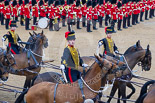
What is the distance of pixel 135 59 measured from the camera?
27.1ft

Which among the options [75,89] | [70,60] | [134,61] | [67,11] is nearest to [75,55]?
[70,60]

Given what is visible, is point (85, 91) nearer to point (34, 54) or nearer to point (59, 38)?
point (34, 54)

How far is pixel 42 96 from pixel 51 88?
0.62 ft

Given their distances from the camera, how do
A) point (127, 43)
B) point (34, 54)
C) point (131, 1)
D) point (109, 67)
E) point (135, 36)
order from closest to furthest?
point (109, 67) → point (34, 54) → point (127, 43) → point (135, 36) → point (131, 1)

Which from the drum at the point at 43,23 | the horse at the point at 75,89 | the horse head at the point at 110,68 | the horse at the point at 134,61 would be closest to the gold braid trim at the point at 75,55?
the horse at the point at 75,89

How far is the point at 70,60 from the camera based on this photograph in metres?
6.73

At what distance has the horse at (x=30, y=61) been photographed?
29.6 ft

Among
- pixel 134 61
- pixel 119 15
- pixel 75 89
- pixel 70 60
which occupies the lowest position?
pixel 119 15

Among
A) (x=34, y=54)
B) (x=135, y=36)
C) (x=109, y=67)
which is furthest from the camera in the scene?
(x=135, y=36)

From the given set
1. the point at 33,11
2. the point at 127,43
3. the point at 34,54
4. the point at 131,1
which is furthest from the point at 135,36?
the point at 34,54

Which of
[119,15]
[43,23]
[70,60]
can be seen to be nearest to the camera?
[70,60]

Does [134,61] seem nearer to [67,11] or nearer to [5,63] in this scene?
[5,63]

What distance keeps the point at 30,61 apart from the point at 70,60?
8.79 ft

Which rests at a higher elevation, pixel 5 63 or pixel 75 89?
pixel 75 89
